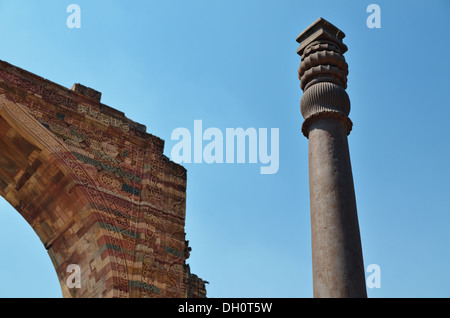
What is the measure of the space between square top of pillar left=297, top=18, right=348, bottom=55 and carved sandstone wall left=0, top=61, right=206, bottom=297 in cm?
402

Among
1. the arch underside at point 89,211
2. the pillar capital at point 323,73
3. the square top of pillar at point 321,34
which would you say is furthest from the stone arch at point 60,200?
the square top of pillar at point 321,34

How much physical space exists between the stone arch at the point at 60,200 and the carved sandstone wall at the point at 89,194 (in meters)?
0.02

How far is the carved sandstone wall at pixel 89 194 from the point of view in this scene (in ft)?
34.1

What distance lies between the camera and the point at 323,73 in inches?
330

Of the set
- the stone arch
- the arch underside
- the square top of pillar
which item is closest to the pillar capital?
the square top of pillar

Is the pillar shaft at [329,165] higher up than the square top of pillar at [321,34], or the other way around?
the square top of pillar at [321,34]

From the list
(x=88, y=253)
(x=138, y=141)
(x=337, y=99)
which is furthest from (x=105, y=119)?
(x=337, y=99)

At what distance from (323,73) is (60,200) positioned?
508 cm

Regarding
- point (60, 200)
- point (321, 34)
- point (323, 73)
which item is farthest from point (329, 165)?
point (60, 200)

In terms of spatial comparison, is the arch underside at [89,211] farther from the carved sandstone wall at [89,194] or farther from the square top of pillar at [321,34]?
the square top of pillar at [321,34]

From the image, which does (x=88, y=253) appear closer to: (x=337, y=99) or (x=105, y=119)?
(x=105, y=119)

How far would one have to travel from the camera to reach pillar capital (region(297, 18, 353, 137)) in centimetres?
818

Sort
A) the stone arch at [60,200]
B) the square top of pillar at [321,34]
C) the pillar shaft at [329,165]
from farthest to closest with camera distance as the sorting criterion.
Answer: the stone arch at [60,200] < the square top of pillar at [321,34] < the pillar shaft at [329,165]
